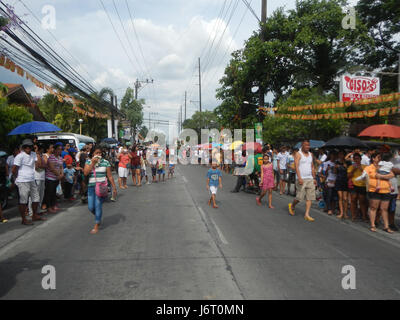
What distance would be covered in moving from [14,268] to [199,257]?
2777 millimetres

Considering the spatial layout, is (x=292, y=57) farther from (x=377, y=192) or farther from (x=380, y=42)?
(x=377, y=192)

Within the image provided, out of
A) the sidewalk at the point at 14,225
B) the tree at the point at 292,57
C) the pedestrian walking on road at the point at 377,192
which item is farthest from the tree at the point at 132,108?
the pedestrian walking on road at the point at 377,192

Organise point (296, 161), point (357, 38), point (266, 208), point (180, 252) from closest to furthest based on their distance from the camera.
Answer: point (180, 252), point (296, 161), point (266, 208), point (357, 38)

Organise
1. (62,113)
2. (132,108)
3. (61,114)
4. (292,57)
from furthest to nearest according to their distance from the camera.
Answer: (132,108)
(62,113)
(61,114)
(292,57)

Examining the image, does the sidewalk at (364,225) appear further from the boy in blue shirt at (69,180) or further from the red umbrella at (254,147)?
the boy in blue shirt at (69,180)

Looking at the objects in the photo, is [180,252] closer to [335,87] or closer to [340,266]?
[340,266]

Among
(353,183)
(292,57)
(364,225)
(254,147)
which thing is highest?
(292,57)

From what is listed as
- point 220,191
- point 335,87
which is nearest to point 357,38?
point 335,87

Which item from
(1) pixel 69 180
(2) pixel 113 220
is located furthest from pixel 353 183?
(1) pixel 69 180

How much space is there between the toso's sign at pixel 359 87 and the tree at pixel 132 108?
41.8 metres

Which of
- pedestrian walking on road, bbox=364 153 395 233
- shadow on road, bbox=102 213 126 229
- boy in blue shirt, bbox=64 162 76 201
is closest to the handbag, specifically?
shadow on road, bbox=102 213 126 229

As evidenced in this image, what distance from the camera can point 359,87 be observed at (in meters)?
19.5

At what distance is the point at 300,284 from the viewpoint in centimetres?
430
